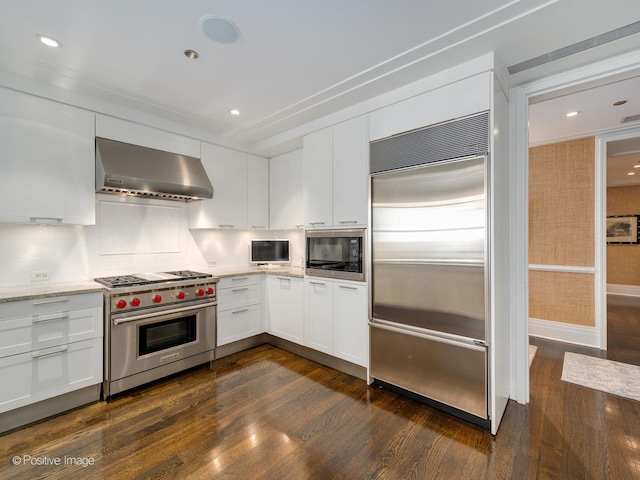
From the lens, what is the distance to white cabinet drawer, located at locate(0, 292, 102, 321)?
210 cm

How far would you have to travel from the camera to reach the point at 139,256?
329cm

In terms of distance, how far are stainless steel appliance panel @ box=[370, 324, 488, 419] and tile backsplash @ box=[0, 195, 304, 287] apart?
6.36 feet

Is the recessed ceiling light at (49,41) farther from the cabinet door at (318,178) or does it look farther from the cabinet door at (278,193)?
the cabinet door at (278,193)

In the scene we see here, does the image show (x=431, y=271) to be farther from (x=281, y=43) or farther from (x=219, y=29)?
(x=219, y=29)

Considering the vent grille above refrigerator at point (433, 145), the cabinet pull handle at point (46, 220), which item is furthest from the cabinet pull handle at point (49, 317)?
the vent grille above refrigerator at point (433, 145)

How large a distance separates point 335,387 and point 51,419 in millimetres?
2228

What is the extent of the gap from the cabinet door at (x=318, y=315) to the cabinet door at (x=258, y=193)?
1.25 metres

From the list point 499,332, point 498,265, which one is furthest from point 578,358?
point 498,265

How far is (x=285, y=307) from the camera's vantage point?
3570 millimetres

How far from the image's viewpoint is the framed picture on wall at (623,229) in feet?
22.3

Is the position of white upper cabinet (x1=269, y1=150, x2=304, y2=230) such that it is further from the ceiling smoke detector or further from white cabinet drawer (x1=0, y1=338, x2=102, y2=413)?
white cabinet drawer (x1=0, y1=338, x2=102, y2=413)

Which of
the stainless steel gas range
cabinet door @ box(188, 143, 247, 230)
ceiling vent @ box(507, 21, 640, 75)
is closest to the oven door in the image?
the stainless steel gas range

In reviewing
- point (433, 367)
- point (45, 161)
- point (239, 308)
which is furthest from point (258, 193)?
point (433, 367)

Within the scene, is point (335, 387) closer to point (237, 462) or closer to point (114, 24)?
point (237, 462)
